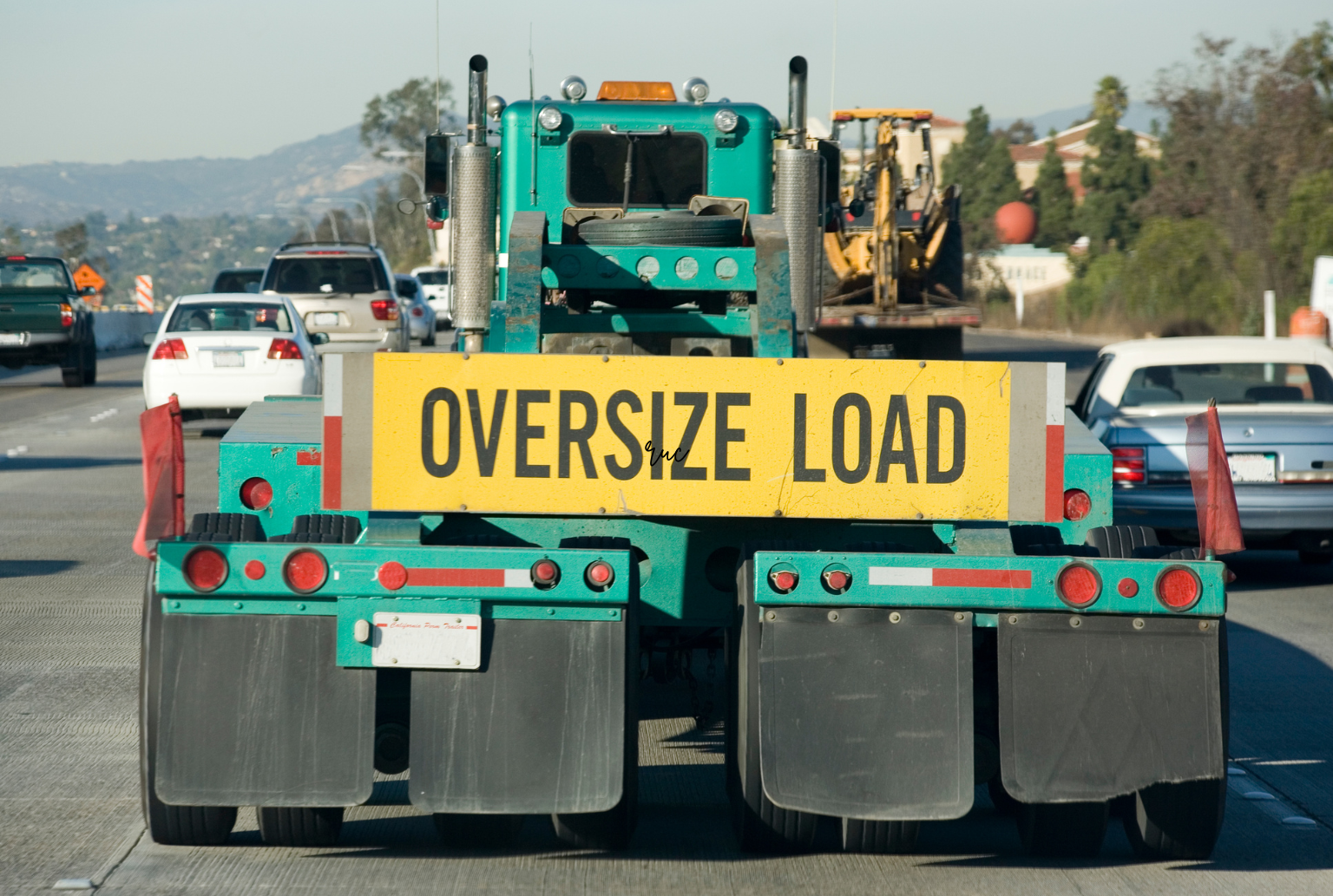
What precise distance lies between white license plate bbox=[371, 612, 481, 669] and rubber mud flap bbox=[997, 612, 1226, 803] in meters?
1.54

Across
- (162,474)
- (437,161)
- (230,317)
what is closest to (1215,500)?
(162,474)

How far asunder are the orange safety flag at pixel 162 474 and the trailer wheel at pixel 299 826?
0.91 m

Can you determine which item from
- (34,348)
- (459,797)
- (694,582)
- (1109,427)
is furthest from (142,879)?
(34,348)

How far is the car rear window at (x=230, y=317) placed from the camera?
19.3m

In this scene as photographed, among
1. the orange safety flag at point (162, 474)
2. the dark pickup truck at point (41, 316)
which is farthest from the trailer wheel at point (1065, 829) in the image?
the dark pickup truck at point (41, 316)

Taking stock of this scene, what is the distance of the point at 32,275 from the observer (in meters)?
27.7

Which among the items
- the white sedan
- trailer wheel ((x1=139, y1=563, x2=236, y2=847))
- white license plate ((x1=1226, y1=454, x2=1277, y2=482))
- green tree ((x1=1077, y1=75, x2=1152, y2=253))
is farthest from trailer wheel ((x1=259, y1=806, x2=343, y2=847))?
green tree ((x1=1077, y1=75, x2=1152, y2=253))

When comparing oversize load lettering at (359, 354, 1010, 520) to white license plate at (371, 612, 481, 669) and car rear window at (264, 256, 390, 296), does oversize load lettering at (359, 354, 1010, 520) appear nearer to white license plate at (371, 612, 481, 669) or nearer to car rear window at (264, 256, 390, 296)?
white license plate at (371, 612, 481, 669)

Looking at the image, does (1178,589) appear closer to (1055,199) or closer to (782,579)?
(782,579)

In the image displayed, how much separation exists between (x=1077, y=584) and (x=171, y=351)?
15234 mm

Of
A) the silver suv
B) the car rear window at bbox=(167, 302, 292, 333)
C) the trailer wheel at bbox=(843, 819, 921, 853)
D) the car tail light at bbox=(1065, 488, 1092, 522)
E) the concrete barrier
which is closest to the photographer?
the trailer wheel at bbox=(843, 819, 921, 853)

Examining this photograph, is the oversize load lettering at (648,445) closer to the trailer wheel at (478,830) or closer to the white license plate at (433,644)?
the white license plate at (433,644)

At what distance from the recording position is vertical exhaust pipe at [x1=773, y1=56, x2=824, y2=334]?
8766mm

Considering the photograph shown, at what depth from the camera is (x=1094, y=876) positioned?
5145mm
